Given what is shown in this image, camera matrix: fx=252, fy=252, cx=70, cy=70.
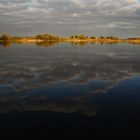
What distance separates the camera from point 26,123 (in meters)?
11.4

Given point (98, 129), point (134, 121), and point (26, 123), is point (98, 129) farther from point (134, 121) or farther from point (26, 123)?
point (26, 123)

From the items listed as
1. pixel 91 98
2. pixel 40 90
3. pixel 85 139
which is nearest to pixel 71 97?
pixel 91 98

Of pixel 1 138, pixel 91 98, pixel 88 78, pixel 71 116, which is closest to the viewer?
pixel 1 138

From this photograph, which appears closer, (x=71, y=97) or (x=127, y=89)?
(x=71, y=97)

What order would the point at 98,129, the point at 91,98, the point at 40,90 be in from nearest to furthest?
the point at 98,129
the point at 91,98
the point at 40,90

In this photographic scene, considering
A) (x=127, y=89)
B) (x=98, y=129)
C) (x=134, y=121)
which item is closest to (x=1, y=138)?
(x=98, y=129)

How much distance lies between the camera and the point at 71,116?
12.5m

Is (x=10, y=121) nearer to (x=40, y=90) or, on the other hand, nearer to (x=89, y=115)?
(x=89, y=115)

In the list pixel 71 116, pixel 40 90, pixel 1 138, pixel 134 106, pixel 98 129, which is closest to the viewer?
pixel 1 138

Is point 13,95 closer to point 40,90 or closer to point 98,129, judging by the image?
point 40,90

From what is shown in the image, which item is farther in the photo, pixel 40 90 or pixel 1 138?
pixel 40 90

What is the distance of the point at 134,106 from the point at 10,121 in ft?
22.8

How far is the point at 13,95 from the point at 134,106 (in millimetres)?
7631

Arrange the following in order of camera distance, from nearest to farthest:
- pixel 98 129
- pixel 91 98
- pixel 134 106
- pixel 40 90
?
pixel 98 129, pixel 134 106, pixel 91 98, pixel 40 90
